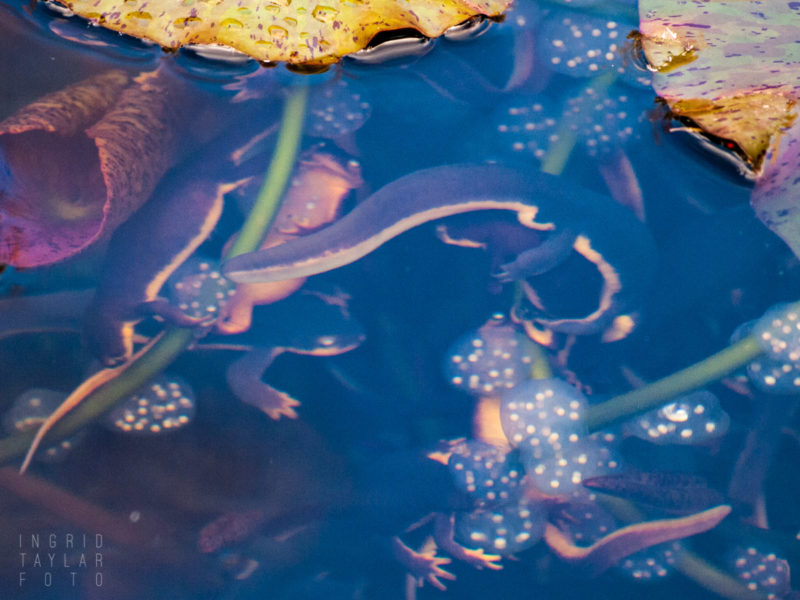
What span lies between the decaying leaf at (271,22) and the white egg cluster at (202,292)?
56 cm

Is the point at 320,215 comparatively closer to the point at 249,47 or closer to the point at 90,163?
the point at 249,47

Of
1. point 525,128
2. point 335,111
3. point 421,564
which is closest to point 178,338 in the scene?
point 335,111

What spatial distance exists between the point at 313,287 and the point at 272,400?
0.99ft

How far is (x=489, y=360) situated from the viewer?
1.41 m

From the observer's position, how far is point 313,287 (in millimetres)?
1413

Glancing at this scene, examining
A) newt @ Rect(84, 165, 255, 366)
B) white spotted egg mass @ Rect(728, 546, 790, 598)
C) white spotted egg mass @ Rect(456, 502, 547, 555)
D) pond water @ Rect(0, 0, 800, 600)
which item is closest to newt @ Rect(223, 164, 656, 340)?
pond water @ Rect(0, 0, 800, 600)

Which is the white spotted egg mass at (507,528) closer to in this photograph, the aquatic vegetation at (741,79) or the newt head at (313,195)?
the newt head at (313,195)

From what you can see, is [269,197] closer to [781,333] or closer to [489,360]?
[489,360]

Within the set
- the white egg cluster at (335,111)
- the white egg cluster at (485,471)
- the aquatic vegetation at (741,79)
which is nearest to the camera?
the aquatic vegetation at (741,79)

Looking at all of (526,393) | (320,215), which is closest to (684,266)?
(526,393)

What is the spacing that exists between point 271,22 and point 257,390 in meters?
0.91

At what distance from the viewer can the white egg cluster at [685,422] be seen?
141 cm

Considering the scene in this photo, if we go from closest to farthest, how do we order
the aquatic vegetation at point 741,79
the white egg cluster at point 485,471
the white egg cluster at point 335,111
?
1. the aquatic vegetation at point 741,79
2. the white egg cluster at point 485,471
3. the white egg cluster at point 335,111

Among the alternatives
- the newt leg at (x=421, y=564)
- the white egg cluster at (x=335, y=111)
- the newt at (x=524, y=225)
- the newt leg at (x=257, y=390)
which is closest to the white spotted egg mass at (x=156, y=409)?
the newt leg at (x=257, y=390)
